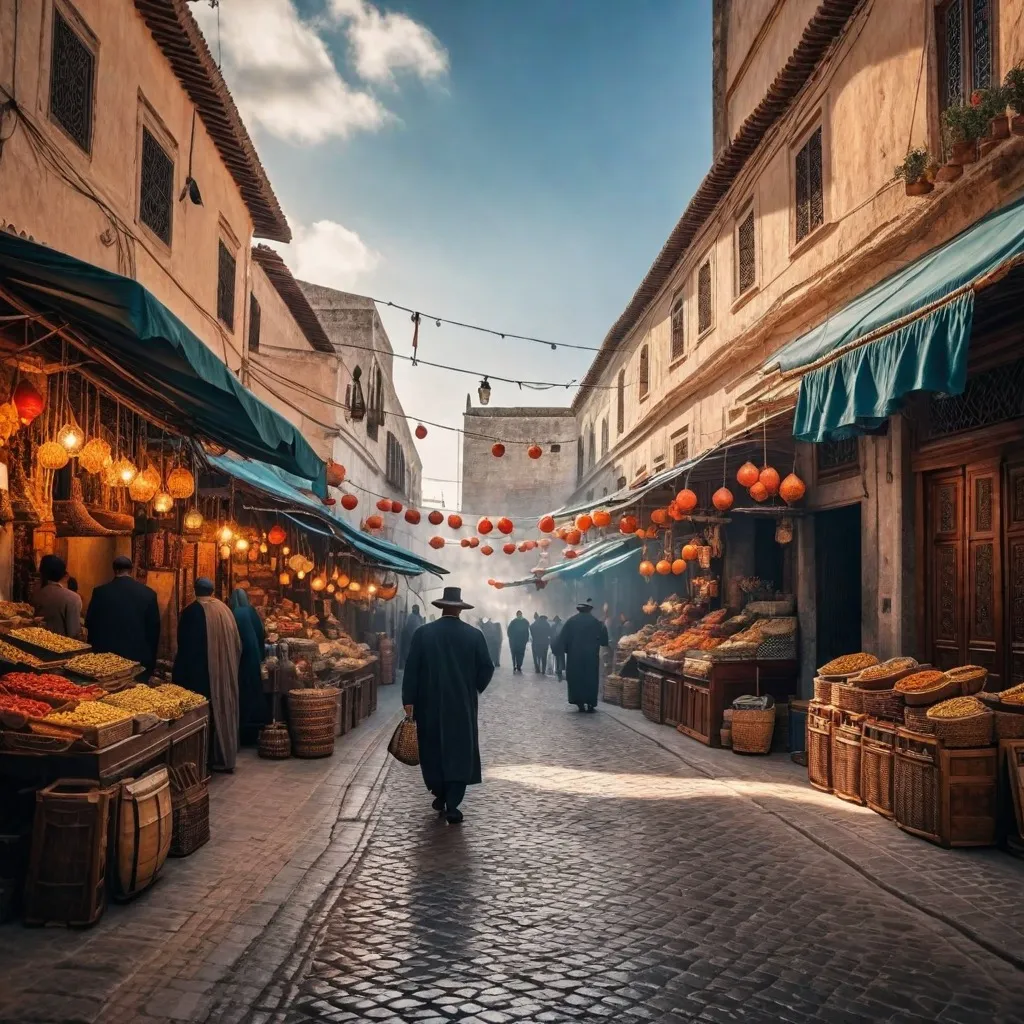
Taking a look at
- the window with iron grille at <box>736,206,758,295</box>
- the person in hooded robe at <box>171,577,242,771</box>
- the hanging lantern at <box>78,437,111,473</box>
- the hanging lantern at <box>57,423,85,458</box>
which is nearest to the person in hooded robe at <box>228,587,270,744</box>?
the person in hooded robe at <box>171,577,242,771</box>

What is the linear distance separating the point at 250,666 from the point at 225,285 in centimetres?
706

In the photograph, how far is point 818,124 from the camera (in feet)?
39.9

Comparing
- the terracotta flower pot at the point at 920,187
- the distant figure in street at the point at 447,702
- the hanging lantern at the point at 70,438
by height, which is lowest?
the distant figure in street at the point at 447,702

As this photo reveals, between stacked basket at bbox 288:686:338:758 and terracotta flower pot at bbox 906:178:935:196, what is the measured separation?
25.8 feet

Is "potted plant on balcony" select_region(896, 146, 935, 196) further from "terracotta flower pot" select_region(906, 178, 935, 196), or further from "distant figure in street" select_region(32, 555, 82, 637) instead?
"distant figure in street" select_region(32, 555, 82, 637)

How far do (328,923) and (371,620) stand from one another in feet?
71.5

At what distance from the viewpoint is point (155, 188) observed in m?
11.7

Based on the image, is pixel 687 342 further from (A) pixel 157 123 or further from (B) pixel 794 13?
(A) pixel 157 123

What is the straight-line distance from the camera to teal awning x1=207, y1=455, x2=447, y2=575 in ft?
40.8

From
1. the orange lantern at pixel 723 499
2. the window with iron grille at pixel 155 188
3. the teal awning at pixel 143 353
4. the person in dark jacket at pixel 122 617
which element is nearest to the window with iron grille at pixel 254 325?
the window with iron grille at pixel 155 188

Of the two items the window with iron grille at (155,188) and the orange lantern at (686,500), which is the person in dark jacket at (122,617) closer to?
the window with iron grille at (155,188)

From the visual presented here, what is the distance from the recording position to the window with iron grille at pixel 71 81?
8.77m

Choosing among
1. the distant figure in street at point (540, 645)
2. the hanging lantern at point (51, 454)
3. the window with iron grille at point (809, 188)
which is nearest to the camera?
the hanging lantern at point (51, 454)

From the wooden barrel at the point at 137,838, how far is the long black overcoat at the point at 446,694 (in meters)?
2.71
